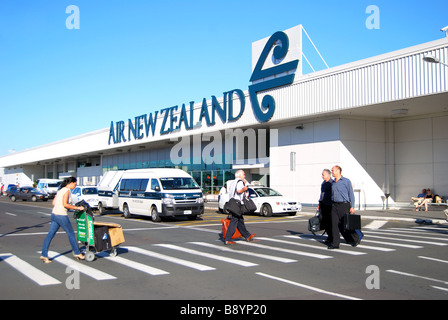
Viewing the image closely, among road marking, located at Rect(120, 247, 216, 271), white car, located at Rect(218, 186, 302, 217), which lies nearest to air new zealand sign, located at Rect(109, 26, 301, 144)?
white car, located at Rect(218, 186, 302, 217)

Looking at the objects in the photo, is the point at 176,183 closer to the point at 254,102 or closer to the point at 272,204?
the point at 272,204

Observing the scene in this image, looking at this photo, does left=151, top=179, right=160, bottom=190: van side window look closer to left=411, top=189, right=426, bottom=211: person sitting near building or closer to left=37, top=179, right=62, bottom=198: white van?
left=411, top=189, right=426, bottom=211: person sitting near building

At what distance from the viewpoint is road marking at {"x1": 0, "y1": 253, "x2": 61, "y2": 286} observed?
7398 mm

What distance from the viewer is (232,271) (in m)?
8.26

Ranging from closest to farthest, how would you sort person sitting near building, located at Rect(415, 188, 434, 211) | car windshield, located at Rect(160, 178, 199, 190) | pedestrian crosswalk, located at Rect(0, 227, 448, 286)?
pedestrian crosswalk, located at Rect(0, 227, 448, 286) → car windshield, located at Rect(160, 178, 199, 190) → person sitting near building, located at Rect(415, 188, 434, 211)

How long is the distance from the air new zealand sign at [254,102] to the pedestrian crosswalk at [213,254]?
636 inches

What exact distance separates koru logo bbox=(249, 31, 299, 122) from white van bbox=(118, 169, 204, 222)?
10.4 m

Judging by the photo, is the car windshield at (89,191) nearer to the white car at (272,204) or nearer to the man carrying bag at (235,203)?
the white car at (272,204)

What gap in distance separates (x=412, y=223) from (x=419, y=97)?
5.92 m

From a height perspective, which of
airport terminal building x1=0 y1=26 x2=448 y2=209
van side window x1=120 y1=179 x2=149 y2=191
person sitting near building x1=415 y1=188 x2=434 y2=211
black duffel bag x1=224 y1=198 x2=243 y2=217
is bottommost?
person sitting near building x1=415 y1=188 x2=434 y2=211

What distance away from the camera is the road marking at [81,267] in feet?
25.6

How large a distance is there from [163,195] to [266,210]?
5.78m

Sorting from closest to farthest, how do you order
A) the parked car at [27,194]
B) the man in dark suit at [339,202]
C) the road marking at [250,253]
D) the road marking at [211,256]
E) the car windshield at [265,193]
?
the road marking at [211,256] → the road marking at [250,253] → the man in dark suit at [339,202] → the car windshield at [265,193] → the parked car at [27,194]

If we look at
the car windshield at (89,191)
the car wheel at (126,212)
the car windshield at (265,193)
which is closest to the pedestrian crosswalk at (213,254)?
the car windshield at (265,193)
